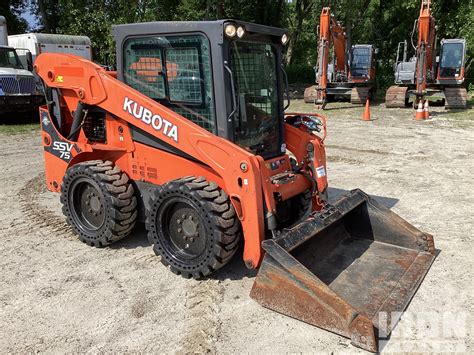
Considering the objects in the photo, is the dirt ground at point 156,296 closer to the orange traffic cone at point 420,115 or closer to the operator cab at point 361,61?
the orange traffic cone at point 420,115

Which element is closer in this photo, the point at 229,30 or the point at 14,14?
the point at 229,30

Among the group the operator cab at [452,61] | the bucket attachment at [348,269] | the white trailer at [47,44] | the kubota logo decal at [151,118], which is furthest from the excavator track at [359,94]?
the kubota logo decal at [151,118]

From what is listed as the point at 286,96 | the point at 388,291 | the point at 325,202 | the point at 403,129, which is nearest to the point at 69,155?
the point at 286,96

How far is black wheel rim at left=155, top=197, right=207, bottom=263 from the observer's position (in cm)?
400

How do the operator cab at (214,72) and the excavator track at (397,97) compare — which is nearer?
the operator cab at (214,72)

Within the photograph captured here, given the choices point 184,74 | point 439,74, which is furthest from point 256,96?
point 439,74

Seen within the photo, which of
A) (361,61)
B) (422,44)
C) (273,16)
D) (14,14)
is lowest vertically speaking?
(361,61)

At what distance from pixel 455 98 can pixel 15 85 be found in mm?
15643

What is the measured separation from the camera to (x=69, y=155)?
5.12 m

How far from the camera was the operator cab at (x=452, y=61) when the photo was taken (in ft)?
57.4

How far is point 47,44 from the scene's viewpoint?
1697 centimetres

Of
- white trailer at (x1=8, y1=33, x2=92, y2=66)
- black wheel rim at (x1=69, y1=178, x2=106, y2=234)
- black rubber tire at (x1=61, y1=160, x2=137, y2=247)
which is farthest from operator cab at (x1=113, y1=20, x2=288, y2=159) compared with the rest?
white trailer at (x1=8, y1=33, x2=92, y2=66)

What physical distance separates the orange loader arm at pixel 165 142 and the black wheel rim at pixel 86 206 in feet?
1.23

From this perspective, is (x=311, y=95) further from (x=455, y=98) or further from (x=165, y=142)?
(x=165, y=142)
